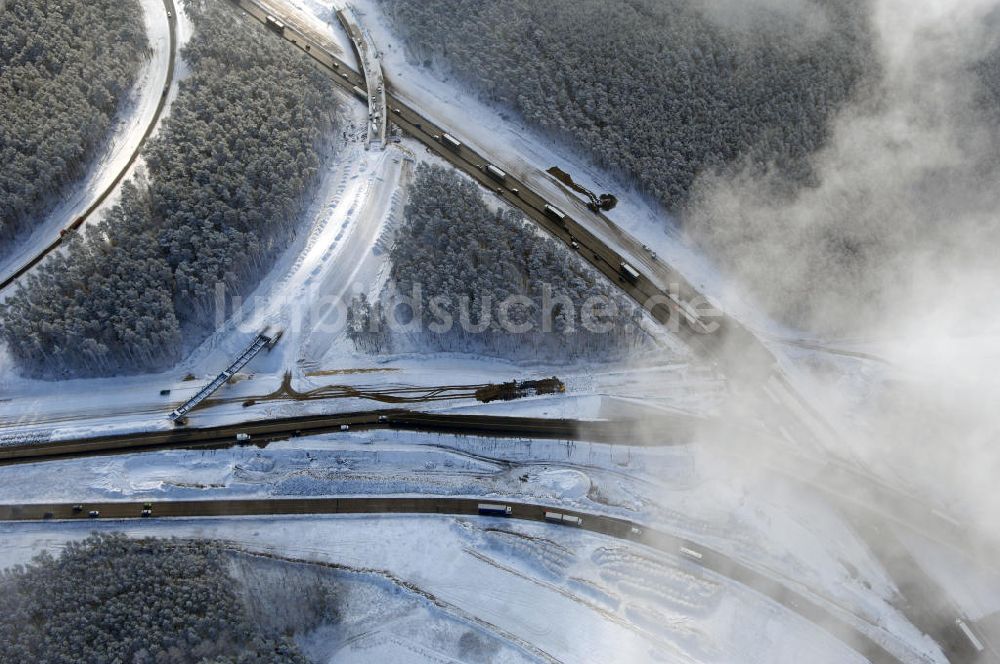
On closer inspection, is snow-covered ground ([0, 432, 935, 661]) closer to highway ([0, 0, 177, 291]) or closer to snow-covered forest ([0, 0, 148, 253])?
highway ([0, 0, 177, 291])

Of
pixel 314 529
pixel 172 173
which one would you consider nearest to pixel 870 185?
pixel 314 529

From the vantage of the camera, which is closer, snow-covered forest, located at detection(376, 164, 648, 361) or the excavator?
snow-covered forest, located at detection(376, 164, 648, 361)

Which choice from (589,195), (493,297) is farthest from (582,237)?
(493,297)

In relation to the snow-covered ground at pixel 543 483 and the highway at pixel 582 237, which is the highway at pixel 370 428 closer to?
the snow-covered ground at pixel 543 483

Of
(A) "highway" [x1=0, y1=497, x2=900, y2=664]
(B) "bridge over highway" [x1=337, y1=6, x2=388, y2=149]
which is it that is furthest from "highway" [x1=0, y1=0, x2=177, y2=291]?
(A) "highway" [x1=0, y1=497, x2=900, y2=664]

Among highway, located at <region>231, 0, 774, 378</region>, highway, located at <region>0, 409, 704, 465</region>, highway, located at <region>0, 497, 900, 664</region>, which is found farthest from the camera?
highway, located at <region>231, 0, 774, 378</region>

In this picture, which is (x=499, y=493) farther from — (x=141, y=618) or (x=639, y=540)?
(x=141, y=618)

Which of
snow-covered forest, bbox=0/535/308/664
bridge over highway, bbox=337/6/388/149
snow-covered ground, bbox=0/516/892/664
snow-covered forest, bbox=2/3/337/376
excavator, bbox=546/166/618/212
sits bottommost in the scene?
snow-covered forest, bbox=0/535/308/664
